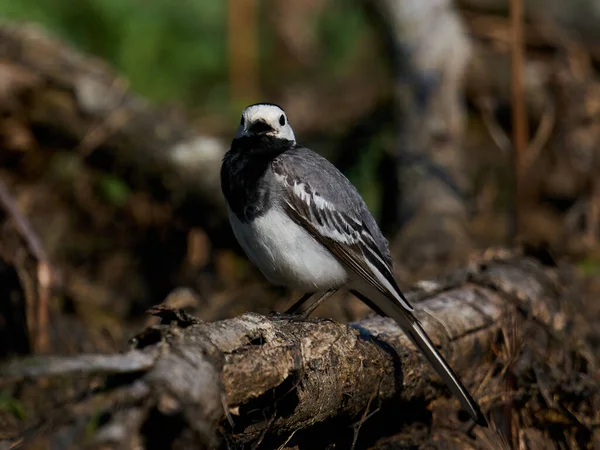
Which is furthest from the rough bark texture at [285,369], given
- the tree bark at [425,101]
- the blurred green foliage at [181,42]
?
the blurred green foliage at [181,42]

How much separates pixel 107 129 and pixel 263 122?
2626 millimetres

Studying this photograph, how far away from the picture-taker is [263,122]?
4.36 m

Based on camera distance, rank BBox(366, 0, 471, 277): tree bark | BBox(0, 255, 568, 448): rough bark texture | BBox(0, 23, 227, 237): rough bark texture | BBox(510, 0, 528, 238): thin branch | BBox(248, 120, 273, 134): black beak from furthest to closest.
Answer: BBox(366, 0, 471, 277): tree bark → BBox(0, 23, 227, 237): rough bark texture → BBox(510, 0, 528, 238): thin branch → BBox(248, 120, 273, 134): black beak → BBox(0, 255, 568, 448): rough bark texture

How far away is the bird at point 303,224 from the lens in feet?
12.9

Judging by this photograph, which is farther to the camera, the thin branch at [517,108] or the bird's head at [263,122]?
the thin branch at [517,108]

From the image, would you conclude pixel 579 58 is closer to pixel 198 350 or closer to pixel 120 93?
pixel 120 93

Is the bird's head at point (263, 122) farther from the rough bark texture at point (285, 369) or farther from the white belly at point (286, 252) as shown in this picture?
the rough bark texture at point (285, 369)

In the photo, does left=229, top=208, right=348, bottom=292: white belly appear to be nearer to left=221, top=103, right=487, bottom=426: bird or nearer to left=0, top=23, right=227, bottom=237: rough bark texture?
left=221, top=103, right=487, bottom=426: bird

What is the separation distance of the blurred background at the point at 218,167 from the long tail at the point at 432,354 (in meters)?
1.16

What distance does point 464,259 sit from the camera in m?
5.87

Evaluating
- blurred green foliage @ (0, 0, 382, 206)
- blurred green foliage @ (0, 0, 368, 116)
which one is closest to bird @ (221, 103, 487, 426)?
blurred green foliage @ (0, 0, 382, 206)

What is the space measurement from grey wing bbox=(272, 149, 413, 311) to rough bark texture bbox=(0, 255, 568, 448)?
266mm

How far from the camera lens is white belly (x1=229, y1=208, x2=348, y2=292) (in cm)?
393

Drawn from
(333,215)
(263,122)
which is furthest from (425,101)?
(333,215)
